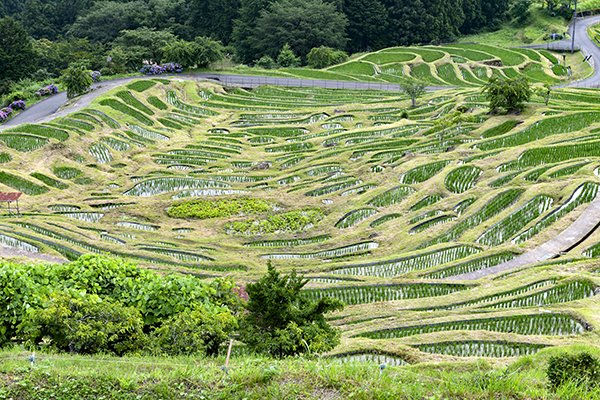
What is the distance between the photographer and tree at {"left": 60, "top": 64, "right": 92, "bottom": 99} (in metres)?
61.6

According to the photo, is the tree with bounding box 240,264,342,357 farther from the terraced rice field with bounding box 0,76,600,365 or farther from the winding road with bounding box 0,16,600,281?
the winding road with bounding box 0,16,600,281

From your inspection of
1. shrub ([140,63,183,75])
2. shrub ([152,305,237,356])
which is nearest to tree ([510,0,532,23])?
shrub ([140,63,183,75])

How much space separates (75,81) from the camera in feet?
203

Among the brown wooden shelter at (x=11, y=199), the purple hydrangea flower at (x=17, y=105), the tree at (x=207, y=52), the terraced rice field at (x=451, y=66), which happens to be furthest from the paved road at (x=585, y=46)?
the brown wooden shelter at (x=11, y=199)

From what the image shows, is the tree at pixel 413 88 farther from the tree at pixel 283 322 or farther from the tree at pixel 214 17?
the tree at pixel 214 17

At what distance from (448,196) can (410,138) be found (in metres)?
14.8

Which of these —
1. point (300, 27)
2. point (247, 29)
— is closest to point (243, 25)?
point (247, 29)

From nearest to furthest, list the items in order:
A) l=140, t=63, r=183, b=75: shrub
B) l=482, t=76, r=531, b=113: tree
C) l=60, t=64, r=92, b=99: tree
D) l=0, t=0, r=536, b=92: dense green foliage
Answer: l=482, t=76, r=531, b=113: tree
l=60, t=64, r=92, b=99: tree
l=140, t=63, r=183, b=75: shrub
l=0, t=0, r=536, b=92: dense green foliage

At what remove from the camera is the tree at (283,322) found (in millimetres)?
14695

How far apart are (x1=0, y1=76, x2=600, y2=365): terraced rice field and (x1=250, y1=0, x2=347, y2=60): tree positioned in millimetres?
39387

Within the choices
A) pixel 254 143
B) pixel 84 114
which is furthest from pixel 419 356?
pixel 84 114

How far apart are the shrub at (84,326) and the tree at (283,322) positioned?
2.61 m

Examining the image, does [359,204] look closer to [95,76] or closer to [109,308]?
[109,308]

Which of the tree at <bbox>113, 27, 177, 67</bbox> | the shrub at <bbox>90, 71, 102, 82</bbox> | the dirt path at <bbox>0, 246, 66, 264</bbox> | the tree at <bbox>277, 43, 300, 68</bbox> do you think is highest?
the tree at <bbox>113, 27, 177, 67</bbox>
